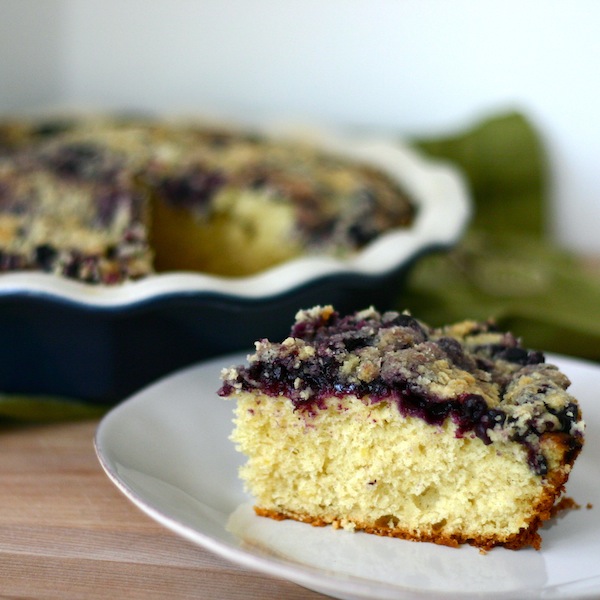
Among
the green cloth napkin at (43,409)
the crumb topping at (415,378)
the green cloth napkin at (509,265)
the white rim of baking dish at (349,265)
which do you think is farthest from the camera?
the green cloth napkin at (509,265)

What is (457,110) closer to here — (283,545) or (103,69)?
(103,69)

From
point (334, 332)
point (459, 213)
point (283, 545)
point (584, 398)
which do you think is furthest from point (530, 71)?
point (283, 545)

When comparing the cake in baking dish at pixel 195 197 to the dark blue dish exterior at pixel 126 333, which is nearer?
the dark blue dish exterior at pixel 126 333

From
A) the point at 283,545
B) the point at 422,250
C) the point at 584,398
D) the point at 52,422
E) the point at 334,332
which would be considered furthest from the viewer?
the point at 422,250

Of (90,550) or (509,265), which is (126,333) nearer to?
(90,550)

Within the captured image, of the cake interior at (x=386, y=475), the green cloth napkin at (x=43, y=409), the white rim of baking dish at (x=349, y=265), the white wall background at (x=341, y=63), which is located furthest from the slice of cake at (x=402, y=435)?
the white wall background at (x=341, y=63)

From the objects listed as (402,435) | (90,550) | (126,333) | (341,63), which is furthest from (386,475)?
(341,63)

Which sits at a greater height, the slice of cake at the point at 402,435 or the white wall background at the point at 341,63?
the white wall background at the point at 341,63

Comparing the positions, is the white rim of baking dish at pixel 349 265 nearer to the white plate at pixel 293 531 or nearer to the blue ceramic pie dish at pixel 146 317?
the blue ceramic pie dish at pixel 146 317
